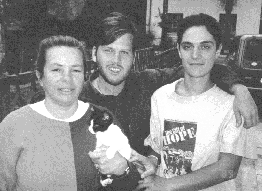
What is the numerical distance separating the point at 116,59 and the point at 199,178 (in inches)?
48.9

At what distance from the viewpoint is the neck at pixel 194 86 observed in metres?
2.69

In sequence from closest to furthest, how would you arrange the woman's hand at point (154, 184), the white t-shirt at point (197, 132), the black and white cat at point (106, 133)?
the black and white cat at point (106, 133)
the woman's hand at point (154, 184)
the white t-shirt at point (197, 132)

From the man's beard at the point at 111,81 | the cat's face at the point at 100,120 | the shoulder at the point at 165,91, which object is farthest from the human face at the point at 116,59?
the cat's face at the point at 100,120

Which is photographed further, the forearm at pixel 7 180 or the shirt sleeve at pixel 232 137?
the shirt sleeve at pixel 232 137

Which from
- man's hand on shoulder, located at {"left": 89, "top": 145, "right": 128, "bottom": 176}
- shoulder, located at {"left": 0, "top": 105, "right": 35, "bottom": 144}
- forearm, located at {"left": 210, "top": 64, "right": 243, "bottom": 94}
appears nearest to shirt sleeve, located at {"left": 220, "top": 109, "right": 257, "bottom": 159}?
forearm, located at {"left": 210, "top": 64, "right": 243, "bottom": 94}

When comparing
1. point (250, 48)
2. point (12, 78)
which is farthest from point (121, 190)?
point (250, 48)

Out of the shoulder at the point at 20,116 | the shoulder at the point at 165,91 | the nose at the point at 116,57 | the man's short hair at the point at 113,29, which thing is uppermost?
the man's short hair at the point at 113,29

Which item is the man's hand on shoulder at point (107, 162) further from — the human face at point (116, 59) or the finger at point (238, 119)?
the human face at point (116, 59)

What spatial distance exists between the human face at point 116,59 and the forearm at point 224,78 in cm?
76

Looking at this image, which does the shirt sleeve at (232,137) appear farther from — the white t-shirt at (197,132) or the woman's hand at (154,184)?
the woman's hand at (154,184)

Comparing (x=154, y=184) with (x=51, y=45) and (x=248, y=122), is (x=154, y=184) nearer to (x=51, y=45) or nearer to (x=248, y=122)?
(x=248, y=122)

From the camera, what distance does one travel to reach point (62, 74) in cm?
225

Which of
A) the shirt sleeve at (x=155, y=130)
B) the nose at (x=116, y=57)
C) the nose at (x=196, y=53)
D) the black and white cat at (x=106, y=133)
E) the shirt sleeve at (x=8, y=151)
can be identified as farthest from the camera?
the nose at (x=116, y=57)

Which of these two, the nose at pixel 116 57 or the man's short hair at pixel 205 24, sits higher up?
the man's short hair at pixel 205 24
